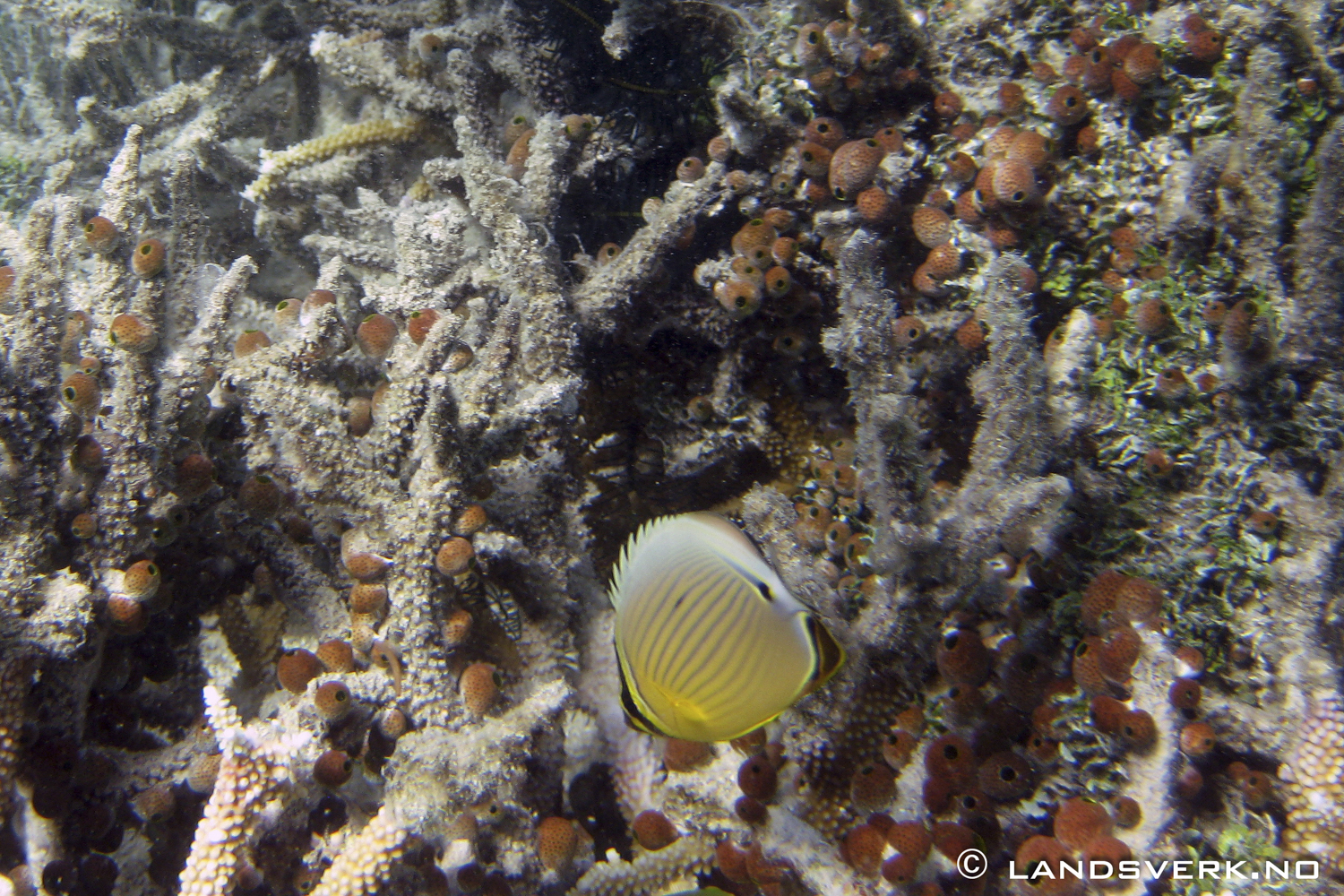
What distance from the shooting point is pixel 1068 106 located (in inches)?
90.3

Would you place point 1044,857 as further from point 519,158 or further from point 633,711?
point 519,158

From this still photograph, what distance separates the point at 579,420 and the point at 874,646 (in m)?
1.27

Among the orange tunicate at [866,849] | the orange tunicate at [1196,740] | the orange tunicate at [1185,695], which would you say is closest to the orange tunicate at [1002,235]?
the orange tunicate at [1185,695]

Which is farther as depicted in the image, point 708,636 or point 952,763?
point 952,763

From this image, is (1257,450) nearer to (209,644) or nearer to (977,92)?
(977,92)

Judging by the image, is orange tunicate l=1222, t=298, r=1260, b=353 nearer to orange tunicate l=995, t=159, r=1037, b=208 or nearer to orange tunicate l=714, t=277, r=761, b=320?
orange tunicate l=995, t=159, r=1037, b=208

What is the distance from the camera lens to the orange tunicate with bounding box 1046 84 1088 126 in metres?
2.29

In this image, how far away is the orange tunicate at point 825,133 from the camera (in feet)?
8.12

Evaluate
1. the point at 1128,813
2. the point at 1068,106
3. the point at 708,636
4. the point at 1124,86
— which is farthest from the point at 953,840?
the point at 1124,86
